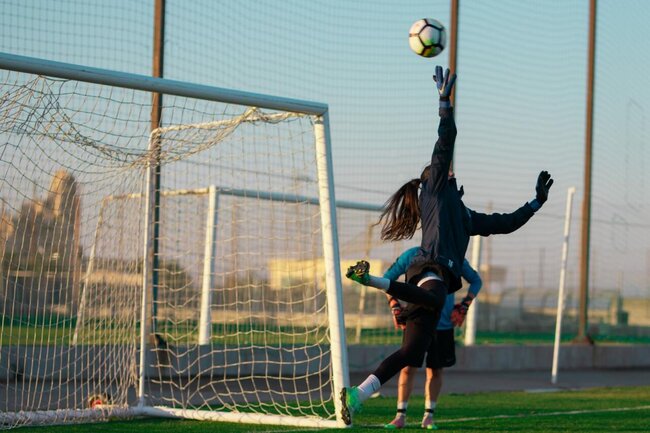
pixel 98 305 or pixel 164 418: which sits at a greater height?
pixel 98 305

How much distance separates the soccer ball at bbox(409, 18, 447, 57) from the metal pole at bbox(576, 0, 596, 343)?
10579 mm

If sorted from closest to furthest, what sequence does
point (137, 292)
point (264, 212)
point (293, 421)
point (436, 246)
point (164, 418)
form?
point (436, 246) < point (293, 421) < point (164, 418) < point (137, 292) < point (264, 212)

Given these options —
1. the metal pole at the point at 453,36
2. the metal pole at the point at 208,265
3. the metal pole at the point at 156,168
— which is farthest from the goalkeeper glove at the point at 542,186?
the metal pole at the point at 453,36

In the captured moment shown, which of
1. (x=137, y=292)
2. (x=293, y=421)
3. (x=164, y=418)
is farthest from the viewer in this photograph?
(x=137, y=292)

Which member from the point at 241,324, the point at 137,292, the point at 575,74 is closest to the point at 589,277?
the point at 575,74

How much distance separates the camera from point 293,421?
8703 mm

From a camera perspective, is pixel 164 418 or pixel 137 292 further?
pixel 137 292

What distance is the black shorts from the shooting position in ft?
29.6

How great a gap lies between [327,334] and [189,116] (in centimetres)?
239

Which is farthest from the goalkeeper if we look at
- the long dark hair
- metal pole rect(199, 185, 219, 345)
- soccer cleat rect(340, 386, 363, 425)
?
metal pole rect(199, 185, 219, 345)

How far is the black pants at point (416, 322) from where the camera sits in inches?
264

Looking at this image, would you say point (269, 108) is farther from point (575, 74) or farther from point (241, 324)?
point (575, 74)

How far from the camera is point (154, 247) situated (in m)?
11.9

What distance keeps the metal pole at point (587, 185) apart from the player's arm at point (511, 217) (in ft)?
36.6
